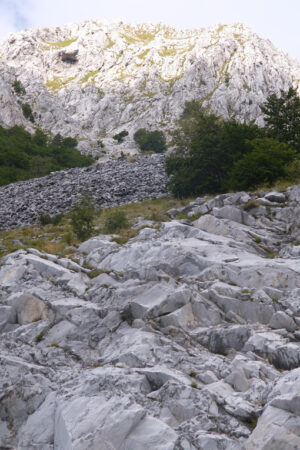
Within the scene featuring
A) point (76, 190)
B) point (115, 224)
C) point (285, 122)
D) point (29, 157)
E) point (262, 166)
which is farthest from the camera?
point (29, 157)

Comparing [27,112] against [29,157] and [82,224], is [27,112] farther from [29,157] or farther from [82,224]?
[82,224]

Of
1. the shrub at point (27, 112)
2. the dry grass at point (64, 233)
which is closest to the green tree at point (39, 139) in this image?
the shrub at point (27, 112)

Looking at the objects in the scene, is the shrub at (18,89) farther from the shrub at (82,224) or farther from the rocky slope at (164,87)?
the shrub at (82,224)

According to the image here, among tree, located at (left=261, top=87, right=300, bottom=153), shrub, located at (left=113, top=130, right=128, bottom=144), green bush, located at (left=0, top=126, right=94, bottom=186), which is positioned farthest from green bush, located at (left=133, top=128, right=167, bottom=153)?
tree, located at (left=261, top=87, right=300, bottom=153)

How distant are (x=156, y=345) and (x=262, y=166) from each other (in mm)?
21108

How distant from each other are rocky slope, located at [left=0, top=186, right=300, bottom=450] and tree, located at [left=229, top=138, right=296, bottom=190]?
371 inches

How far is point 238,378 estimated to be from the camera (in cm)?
847

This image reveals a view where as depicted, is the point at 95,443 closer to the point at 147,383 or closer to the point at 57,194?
the point at 147,383

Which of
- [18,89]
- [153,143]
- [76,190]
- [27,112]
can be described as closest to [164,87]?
[153,143]

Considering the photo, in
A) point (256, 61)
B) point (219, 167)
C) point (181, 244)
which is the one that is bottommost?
point (181, 244)

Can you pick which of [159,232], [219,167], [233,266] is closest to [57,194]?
[219,167]

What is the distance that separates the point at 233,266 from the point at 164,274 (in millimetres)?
2830

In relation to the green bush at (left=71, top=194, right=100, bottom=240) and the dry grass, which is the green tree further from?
the green bush at (left=71, top=194, right=100, bottom=240)

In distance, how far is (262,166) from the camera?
27.8 meters
